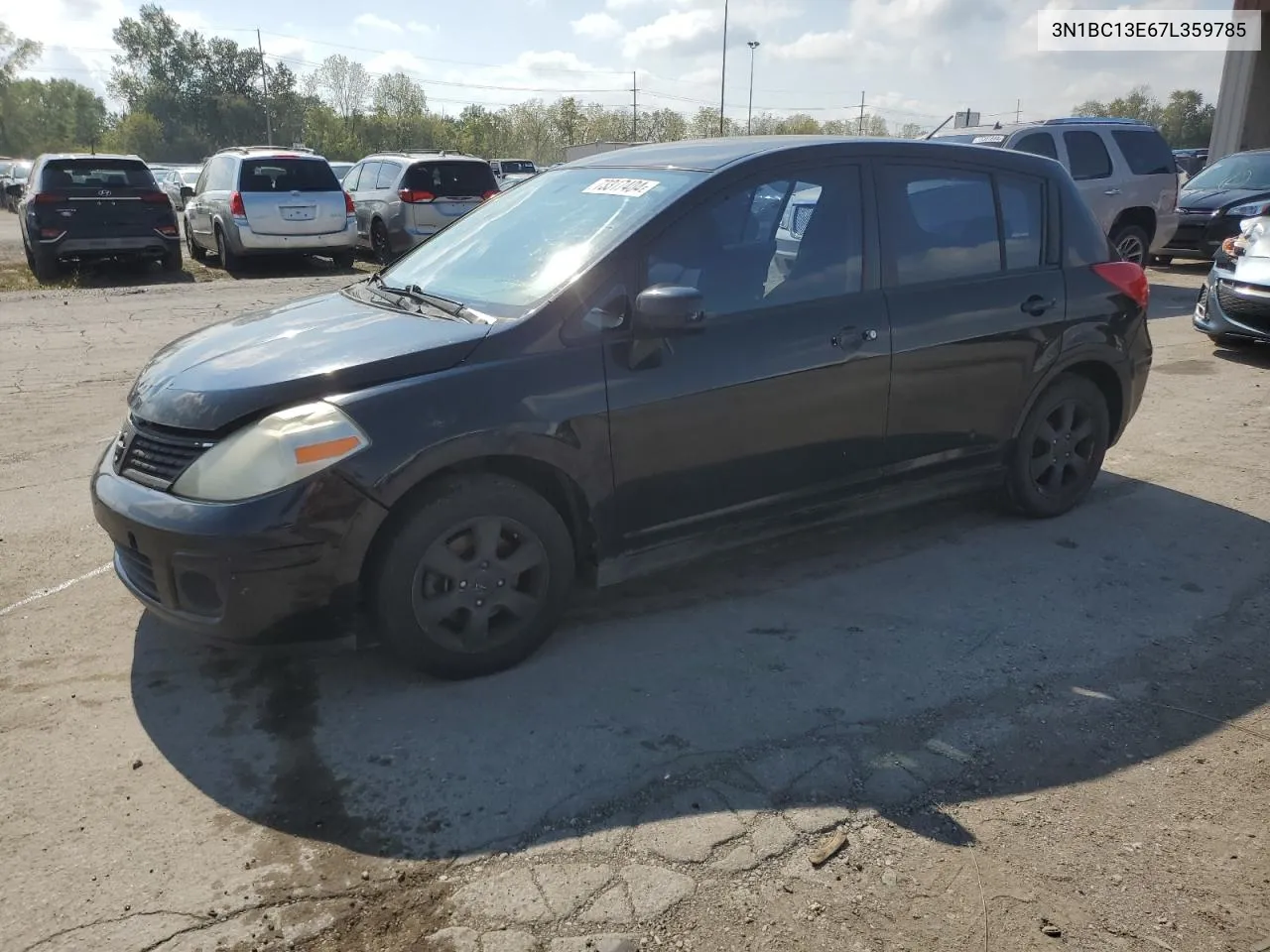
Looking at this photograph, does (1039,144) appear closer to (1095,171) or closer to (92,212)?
(1095,171)

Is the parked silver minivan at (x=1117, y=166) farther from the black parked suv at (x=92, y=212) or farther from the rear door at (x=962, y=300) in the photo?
→ the black parked suv at (x=92, y=212)

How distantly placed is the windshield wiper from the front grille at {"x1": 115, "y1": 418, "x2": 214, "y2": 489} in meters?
1.01

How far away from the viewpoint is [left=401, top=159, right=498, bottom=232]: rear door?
47.7 feet

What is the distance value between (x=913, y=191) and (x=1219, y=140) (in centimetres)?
2911

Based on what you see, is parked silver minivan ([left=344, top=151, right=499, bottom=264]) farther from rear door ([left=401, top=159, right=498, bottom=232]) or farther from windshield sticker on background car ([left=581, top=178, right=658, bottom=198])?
windshield sticker on background car ([left=581, top=178, right=658, bottom=198])

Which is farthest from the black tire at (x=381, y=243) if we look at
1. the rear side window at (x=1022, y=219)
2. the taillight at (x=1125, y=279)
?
the taillight at (x=1125, y=279)

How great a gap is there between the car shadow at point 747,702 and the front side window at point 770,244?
1.28m


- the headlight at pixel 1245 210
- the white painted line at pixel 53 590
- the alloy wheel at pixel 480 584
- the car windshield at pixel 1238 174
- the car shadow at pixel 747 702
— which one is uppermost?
the car windshield at pixel 1238 174

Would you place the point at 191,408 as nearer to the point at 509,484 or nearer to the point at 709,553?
the point at 509,484

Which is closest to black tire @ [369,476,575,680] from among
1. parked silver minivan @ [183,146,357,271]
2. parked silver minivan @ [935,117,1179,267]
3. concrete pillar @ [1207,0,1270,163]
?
parked silver minivan @ [935,117,1179,267]

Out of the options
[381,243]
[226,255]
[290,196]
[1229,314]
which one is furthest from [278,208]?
[1229,314]

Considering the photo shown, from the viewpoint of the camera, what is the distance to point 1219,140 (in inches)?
1084

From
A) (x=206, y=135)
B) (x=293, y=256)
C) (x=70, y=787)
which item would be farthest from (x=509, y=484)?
(x=206, y=135)

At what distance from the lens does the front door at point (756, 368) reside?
11.8ft
